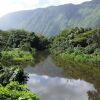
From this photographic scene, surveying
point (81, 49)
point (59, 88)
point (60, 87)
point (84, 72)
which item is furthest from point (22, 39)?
point (59, 88)

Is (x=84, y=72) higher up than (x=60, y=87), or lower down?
higher up

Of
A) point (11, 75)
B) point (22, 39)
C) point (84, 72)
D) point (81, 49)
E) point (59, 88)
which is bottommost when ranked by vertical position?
point (59, 88)

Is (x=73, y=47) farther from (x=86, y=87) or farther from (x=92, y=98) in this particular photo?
(x=92, y=98)

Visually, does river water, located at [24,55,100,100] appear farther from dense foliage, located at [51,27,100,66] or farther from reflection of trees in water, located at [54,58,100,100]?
dense foliage, located at [51,27,100,66]

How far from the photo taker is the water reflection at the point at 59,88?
96.5 feet

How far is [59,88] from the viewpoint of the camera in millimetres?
33875

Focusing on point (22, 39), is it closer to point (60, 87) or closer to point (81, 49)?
point (81, 49)

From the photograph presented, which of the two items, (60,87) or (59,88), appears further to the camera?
(60,87)

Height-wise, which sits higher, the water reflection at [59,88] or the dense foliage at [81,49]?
the dense foliage at [81,49]

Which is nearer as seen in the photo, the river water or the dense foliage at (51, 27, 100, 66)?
the river water

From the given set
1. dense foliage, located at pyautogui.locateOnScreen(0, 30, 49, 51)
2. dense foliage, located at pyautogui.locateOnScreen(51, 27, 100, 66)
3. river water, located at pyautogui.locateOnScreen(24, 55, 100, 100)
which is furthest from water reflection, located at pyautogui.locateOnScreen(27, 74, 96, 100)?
dense foliage, located at pyautogui.locateOnScreen(0, 30, 49, 51)

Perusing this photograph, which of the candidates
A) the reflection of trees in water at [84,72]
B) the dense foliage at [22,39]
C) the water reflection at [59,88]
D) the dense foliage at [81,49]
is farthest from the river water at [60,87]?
the dense foliage at [22,39]

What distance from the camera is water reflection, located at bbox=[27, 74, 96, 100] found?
96.5ft

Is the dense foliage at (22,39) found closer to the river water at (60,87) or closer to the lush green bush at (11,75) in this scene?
the river water at (60,87)
